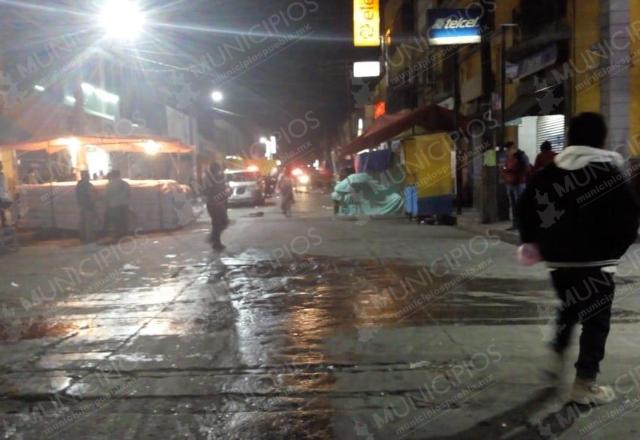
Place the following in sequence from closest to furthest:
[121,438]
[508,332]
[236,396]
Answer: [121,438], [236,396], [508,332]

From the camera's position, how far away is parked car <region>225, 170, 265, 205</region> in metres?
30.3

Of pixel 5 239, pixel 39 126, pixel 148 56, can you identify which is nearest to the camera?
pixel 5 239

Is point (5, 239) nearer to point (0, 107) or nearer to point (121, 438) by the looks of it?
point (0, 107)

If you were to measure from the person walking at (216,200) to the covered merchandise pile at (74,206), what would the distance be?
415cm

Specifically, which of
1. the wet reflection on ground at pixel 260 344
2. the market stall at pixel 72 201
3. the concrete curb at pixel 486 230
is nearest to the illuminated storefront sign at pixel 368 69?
the concrete curb at pixel 486 230

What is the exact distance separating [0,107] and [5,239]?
523 centimetres

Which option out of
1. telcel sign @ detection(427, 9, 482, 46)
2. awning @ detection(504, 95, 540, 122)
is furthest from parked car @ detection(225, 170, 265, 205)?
telcel sign @ detection(427, 9, 482, 46)

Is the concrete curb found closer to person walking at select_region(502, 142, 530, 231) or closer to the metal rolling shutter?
person walking at select_region(502, 142, 530, 231)

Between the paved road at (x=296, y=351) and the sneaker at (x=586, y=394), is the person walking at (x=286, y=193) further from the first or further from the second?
the sneaker at (x=586, y=394)

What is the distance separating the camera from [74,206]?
54.0 ft

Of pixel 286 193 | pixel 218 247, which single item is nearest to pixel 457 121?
pixel 286 193

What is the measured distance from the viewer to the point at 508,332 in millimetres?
6156

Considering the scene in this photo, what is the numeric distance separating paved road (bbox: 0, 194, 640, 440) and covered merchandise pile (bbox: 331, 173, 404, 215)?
380 inches

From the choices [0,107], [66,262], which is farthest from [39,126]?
[66,262]
